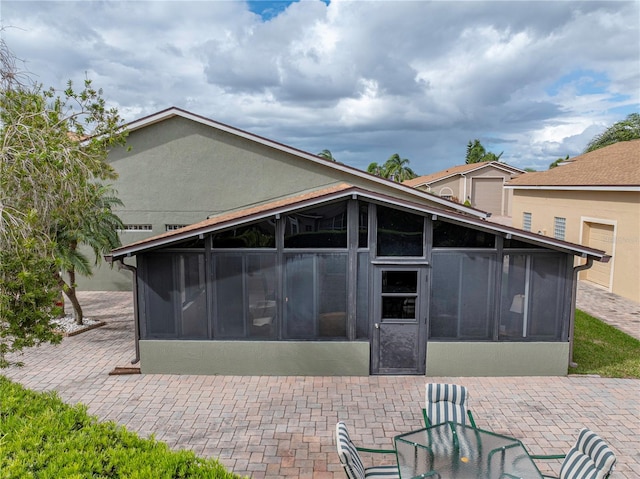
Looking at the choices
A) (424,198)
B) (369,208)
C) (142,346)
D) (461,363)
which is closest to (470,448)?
(461,363)

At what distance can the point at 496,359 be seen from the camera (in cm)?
972

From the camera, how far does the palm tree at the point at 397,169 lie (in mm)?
59531

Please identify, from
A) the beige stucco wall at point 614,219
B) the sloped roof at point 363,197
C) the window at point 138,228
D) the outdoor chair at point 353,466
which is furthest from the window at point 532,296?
the window at point 138,228

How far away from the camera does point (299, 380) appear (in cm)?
970

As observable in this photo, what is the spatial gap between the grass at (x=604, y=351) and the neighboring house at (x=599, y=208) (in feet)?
14.4

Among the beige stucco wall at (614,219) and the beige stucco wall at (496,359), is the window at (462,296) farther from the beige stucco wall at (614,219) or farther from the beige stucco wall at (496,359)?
the beige stucco wall at (614,219)

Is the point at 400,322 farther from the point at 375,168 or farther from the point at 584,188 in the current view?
the point at 375,168

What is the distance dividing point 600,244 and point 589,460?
15407 millimetres

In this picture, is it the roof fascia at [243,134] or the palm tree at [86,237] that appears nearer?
the palm tree at [86,237]

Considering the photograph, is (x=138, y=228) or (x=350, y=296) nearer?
(x=350, y=296)

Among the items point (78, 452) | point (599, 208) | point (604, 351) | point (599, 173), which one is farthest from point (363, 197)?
point (599, 173)

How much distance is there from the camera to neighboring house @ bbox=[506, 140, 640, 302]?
644 inches

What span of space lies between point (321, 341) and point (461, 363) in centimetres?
307

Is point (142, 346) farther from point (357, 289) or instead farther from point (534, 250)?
point (534, 250)
